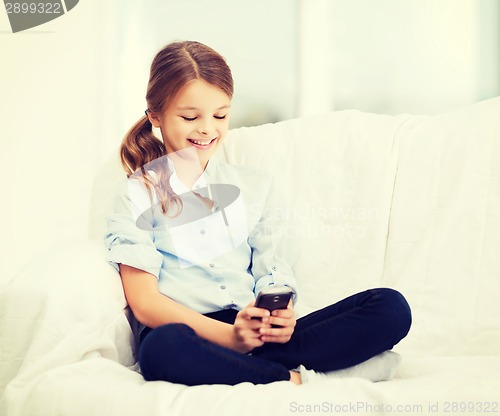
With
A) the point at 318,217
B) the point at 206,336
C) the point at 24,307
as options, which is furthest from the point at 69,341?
the point at 318,217

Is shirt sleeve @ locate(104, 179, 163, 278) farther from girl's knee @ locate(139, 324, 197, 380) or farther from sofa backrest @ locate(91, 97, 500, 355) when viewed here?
sofa backrest @ locate(91, 97, 500, 355)

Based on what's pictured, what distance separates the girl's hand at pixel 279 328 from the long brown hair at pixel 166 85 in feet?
1.09

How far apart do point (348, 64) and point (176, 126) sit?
3.73 feet

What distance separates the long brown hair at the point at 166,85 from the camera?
1.21m

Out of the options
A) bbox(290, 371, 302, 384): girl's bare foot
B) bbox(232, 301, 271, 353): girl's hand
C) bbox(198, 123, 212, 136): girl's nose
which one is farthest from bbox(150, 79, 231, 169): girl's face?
bbox(290, 371, 302, 384): girl's bare foot

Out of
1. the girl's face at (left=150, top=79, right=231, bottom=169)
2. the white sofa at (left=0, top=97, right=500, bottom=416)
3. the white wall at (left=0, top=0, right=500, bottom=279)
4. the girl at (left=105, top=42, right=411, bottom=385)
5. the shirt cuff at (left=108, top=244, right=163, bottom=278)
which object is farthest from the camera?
the white wall at (left=0, top=0, right=500, bottom=279)

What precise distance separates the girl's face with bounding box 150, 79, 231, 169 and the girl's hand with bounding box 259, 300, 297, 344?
1.30 ft

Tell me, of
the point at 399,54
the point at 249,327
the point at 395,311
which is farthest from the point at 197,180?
the point at 399,54

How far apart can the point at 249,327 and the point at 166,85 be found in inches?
19.9

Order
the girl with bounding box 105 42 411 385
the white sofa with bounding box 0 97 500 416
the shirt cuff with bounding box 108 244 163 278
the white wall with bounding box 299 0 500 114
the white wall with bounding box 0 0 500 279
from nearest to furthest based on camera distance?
the white sofa with bounding box 0 97 500 416, the girl with bounding box 105 42 411 385, the shirt cuff with bounding box 108 244 163 278, the white wall with bounding box 0 0 500 279, the white wall with bounding box 299 0 500 114

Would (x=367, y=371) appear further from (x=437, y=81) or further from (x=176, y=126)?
(x=437, y=81)

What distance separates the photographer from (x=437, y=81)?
→ 2141mm

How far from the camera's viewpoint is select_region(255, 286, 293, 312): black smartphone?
972 mm

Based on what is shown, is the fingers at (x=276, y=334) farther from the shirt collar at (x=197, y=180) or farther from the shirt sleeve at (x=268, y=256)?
the shirt collar at (x=197, y=180)
